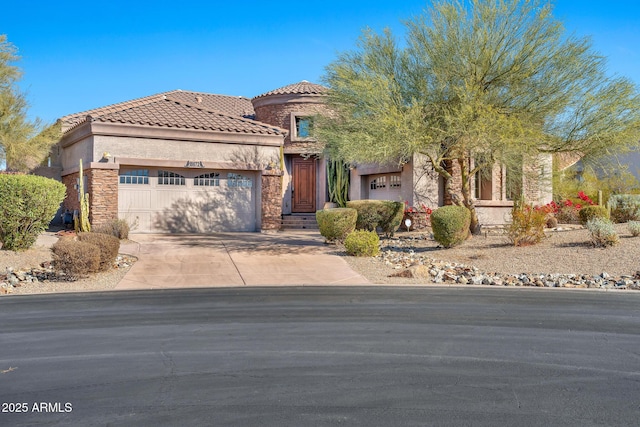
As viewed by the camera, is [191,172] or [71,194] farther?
[71,194]

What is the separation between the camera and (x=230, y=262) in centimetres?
1305

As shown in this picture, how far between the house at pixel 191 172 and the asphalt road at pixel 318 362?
9.76m

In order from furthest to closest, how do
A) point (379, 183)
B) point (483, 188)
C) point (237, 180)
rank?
point (379, 183)
point (483, 188)
point (237, 180)

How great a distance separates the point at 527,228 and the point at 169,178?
11831 mm

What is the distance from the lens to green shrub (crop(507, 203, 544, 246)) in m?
14.3

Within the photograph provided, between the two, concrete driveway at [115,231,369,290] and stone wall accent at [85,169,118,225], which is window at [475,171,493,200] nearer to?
concrete driveway at [115,231,369,290]

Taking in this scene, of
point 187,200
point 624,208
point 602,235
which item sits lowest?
point 602,235

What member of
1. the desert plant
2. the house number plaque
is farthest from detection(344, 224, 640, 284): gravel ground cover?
the desert plant

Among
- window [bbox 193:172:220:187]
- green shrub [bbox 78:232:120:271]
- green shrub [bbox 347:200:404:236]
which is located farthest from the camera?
window [bbox 193:172:220:187]

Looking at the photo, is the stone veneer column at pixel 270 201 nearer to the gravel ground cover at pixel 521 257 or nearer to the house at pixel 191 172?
the house at pixel 191 172

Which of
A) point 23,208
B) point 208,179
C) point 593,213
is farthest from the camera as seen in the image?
point 208,179

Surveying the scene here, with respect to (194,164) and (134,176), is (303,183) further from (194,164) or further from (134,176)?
(134,176)

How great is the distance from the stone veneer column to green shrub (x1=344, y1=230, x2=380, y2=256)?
6.29m

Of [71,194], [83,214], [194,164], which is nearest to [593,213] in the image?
[194,164]
